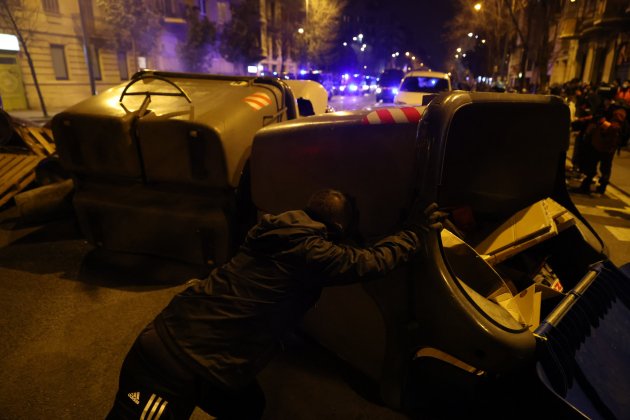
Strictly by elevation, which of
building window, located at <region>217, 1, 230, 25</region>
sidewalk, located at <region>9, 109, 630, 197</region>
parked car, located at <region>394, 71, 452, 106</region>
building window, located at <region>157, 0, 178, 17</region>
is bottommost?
sidewalk, located at <region>9, 109, 630, 197</region>

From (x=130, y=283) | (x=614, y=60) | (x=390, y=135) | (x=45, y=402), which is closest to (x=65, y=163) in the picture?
(x=130, y=283)

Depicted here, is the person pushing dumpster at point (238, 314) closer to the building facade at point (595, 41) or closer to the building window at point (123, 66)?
the building facade at point (595, 41)

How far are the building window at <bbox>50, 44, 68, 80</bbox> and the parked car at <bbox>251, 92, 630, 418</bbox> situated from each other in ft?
85.5

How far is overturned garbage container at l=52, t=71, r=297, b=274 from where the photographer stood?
3828 mm

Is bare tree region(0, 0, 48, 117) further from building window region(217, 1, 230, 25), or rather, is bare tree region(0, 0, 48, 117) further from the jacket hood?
the jacket hood

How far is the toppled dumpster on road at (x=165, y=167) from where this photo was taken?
3.83 metres

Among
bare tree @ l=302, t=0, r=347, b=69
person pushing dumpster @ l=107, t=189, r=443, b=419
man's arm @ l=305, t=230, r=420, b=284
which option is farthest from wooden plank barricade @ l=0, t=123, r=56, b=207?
bare tree @ l=302, t=0, r=347, b=69

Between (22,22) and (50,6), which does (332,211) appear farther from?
(50,6)

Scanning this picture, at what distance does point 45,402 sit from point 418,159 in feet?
8.98

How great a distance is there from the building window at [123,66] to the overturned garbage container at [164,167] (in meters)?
26.3

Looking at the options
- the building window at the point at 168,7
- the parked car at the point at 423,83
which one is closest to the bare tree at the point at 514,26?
the parked car at the point at 423,83

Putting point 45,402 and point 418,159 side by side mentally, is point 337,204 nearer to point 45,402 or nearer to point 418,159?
point 418,159

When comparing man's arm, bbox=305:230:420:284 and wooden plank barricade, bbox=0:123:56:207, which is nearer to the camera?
man's arm, bbox=305:230:420:284

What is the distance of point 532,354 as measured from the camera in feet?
6.75
